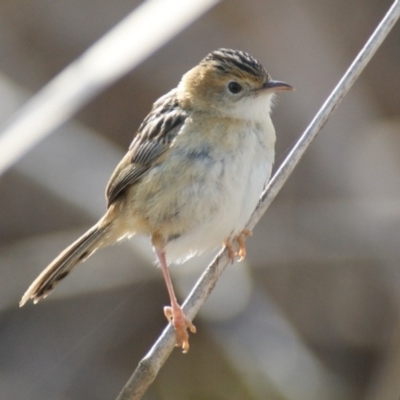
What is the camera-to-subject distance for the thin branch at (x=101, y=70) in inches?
129

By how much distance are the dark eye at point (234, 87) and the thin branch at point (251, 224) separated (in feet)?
1.77

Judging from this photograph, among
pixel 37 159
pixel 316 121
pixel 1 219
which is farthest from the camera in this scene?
pixel 1 219

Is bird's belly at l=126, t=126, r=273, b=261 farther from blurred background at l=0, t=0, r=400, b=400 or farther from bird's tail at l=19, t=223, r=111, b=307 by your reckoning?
blurred background at l=0, t=0, r=400, b=400

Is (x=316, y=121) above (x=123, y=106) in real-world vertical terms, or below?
above

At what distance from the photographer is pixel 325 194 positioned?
595 centimetres

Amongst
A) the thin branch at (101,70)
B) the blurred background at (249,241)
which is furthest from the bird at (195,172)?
the blurred background at (249,241)

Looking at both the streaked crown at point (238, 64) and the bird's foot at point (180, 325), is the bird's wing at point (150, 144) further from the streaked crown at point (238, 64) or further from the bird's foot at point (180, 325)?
the bird's foot at point (180, 325)

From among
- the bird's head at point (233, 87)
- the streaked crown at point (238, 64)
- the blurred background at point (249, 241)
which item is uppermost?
the streaked crown at point (238, 64)

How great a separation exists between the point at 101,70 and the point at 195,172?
63cm

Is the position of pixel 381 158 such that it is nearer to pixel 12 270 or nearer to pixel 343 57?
pixel 343 57

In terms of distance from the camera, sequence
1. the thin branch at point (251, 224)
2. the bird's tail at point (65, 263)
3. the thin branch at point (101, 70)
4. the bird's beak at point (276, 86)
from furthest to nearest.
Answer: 1. the bird's tail at point (65, 263)
2. the bird's beak at point (276, 86)
3. the thin branch at point (101, 70)
4. the thin branch at point (251, 224)

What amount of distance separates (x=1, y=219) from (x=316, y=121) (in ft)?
11.2

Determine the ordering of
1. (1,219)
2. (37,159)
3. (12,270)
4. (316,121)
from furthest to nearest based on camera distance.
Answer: (1,219) → (12,270) → (37,159) → (316,121)

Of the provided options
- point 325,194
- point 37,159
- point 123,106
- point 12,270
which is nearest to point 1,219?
point 12,270
